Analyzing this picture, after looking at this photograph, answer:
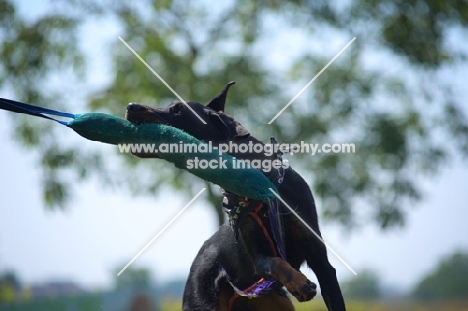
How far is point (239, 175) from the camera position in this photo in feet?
13.7

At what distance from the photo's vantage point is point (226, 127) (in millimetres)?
4586

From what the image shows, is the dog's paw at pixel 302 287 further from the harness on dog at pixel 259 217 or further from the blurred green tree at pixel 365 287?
the blurred green tree at pixel 365 287

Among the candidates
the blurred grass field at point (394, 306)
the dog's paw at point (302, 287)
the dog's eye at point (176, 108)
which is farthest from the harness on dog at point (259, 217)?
the blurred grass field at point (394, 306)

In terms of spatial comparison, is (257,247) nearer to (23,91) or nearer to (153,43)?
(153,43)

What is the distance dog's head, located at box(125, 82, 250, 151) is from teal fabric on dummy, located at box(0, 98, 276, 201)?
11 cm

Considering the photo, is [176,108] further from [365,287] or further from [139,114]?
[365,287]

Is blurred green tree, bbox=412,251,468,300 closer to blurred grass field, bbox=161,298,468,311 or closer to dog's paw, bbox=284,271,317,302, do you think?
blurred grass field, bbox=161,298,468,311

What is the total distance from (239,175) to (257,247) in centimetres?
55

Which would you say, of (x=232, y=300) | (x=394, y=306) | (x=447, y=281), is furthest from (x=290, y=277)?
(x=447, y=281)

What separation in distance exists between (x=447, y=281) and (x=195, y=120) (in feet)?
51.2

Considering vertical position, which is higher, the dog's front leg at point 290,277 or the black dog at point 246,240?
the black dog at point 246,240

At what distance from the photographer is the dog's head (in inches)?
179

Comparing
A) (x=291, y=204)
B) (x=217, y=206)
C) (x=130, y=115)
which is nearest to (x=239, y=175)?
(x=291, y=204)

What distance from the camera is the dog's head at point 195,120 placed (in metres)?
4.54
